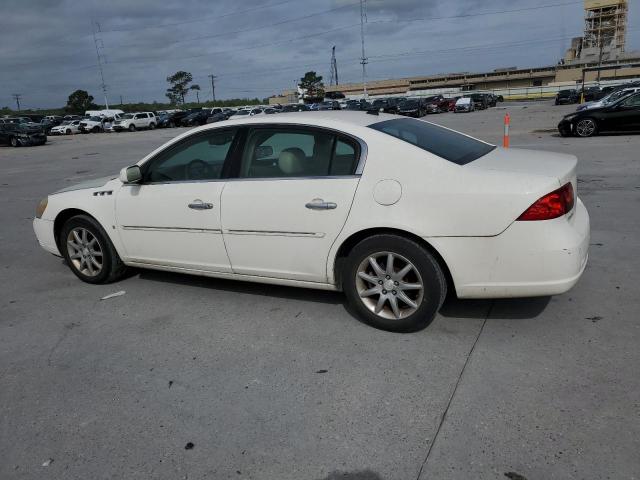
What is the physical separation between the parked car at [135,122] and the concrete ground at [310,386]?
46822mm

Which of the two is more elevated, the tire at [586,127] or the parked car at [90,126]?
the parked car at [90,126]

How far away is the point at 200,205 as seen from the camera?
14.1 ft

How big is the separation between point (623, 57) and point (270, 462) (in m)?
135

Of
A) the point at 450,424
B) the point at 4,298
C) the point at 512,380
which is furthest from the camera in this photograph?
the point at 4,298

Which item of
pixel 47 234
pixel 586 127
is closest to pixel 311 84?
pixel 586 127

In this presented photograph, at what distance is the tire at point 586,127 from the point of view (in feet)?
53.7

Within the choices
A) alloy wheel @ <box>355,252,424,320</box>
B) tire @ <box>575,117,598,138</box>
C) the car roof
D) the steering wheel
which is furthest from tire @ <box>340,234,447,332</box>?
tire @ <box>575,117,598,138</box>

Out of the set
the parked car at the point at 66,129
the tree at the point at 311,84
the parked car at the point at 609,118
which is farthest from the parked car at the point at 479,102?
the tree at the point at 311,84

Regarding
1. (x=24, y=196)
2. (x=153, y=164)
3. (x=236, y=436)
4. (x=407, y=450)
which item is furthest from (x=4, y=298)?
(x=24, y=196)

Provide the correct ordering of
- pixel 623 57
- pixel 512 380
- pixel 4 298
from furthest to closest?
1. pixel 623 57
2. pixel 4 298
3. pixel 512 380

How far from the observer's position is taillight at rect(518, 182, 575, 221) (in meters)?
3.29

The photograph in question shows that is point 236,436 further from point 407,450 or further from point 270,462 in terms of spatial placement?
point 407,450

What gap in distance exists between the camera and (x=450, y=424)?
2750mm

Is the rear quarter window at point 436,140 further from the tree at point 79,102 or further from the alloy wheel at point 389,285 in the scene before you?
the tree at point 79,102
